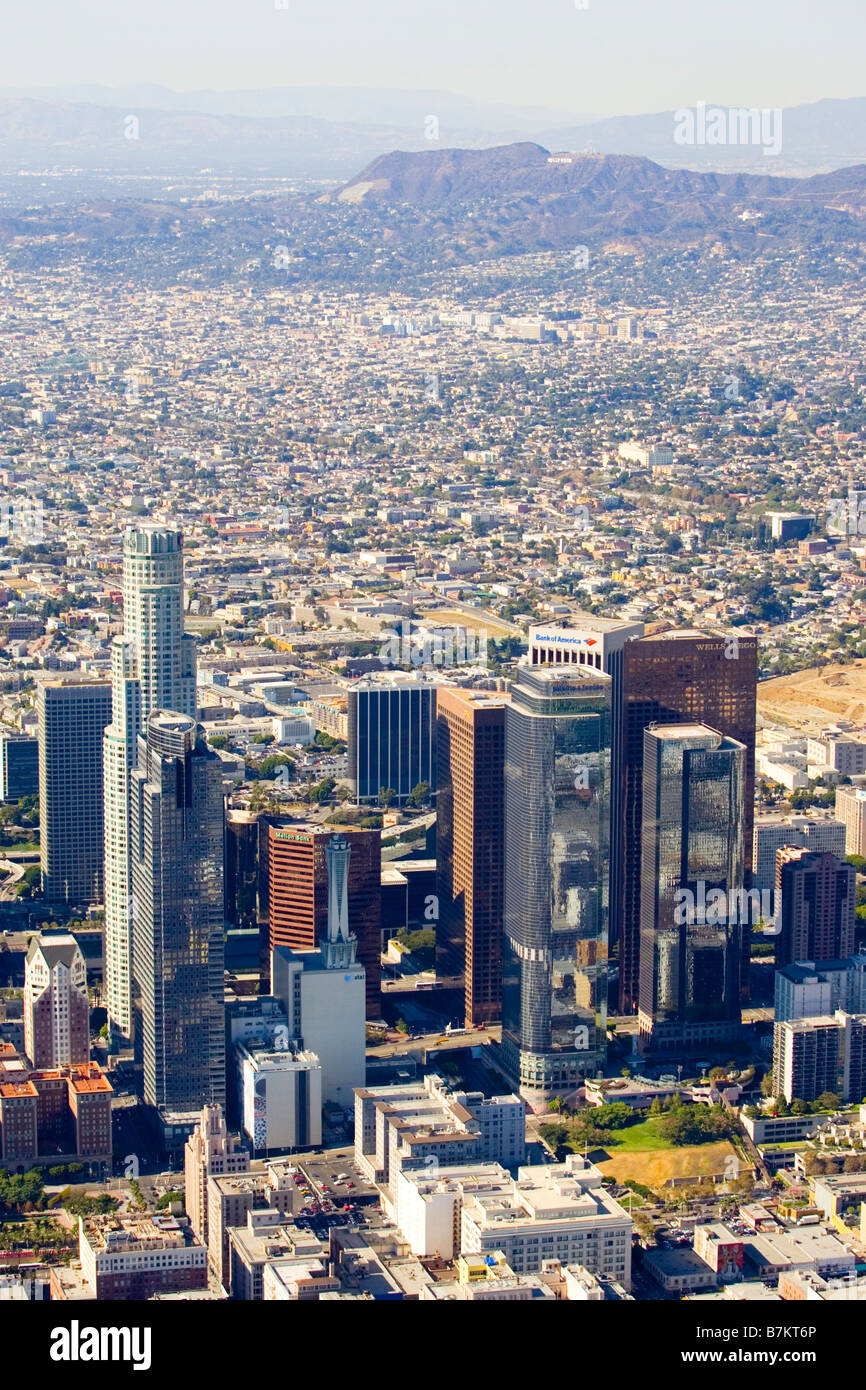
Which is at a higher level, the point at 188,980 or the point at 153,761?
the point at 153,761

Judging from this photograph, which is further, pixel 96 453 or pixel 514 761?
pixel 96 453

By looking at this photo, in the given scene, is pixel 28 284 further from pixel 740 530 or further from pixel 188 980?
pixel 188 980

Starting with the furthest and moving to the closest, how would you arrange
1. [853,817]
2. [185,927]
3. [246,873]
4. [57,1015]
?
[853,817] < [246,873] < [57,1015] < [185,927]

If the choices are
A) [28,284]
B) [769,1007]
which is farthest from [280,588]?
[28,284]

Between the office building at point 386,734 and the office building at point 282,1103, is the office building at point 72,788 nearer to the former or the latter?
the office building at point 386,734

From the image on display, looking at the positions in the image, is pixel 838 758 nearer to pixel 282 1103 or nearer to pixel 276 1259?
pixel 282 1103

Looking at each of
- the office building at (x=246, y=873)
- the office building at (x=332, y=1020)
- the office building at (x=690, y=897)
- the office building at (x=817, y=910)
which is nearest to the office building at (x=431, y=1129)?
the office building at (x=332, y=1020)

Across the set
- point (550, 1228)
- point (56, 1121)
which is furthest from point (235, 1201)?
point (56, 1121)
